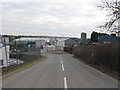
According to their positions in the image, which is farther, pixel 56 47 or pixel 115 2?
pixel 56 47

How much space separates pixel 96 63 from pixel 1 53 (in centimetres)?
1288

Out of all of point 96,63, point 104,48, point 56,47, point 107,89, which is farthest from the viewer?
point 56,47

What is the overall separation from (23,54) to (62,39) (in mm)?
125573

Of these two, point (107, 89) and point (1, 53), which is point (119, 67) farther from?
point (1, 53)

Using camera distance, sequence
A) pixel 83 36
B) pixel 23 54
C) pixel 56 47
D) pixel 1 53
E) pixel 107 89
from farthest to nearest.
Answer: pixel 56 47
pixel 83 36
pixel 23 54
pixel 1 53
pixel 107 89

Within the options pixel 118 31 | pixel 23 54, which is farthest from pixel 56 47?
pixel 118 31

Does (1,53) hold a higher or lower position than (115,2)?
lower

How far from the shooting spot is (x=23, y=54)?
4103 centimetres

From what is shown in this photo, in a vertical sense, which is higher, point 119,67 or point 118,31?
point 118,31

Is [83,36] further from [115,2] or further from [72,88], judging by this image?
[72,88]

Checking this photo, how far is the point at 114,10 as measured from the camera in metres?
19.8

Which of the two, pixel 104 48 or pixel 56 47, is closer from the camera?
pixel 104 48

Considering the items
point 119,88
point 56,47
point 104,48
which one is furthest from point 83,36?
point 119,88

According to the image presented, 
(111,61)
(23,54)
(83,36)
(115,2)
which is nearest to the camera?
(115,2)
